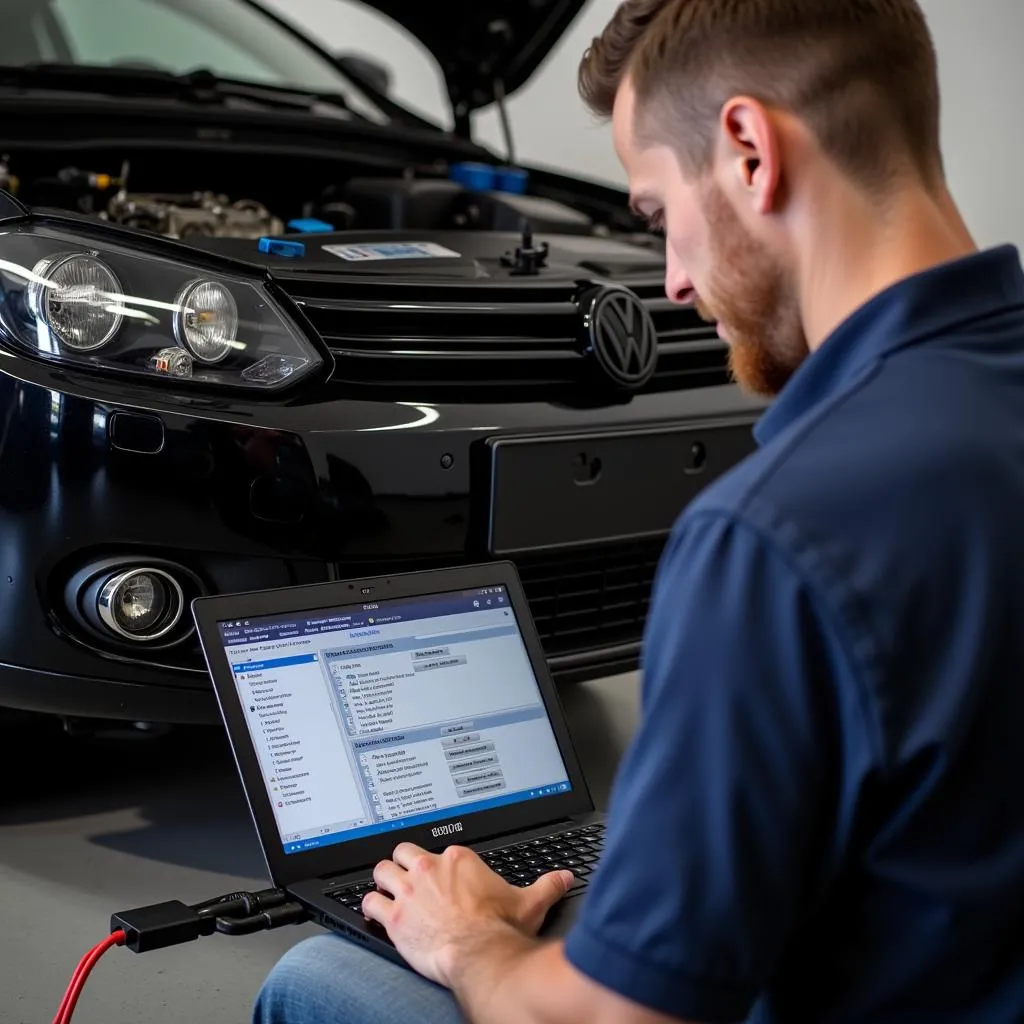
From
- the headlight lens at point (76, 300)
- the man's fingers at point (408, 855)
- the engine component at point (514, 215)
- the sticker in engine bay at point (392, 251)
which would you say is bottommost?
the man's fingers at point (408, 855)

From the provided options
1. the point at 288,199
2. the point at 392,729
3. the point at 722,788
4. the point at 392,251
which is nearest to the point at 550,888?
the point at 392,729

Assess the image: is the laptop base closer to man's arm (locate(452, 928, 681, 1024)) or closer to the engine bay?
man's arm (locate(452, 928, 681, 1024))

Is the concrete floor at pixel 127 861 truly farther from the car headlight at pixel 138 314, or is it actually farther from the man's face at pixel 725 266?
the man's face at pixel 725 266

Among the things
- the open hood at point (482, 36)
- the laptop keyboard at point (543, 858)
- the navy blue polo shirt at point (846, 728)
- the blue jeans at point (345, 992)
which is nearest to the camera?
the navy blue polo shirt at point (846, 728)

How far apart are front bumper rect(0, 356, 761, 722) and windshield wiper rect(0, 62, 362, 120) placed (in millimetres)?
1068

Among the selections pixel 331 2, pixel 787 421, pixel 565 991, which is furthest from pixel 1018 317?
pixel 331 2

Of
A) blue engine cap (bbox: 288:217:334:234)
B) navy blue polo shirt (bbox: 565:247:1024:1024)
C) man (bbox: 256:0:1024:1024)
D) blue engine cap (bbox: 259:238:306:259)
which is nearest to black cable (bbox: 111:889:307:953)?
man (bbox: 256:0:1024:1024)

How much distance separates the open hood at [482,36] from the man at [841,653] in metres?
2.39

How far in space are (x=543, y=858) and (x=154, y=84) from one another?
6.28 ft

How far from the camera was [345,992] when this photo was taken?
3.52 feet

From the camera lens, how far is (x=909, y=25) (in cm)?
98

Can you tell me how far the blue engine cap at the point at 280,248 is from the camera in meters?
2.11

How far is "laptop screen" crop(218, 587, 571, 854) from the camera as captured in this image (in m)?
1.43

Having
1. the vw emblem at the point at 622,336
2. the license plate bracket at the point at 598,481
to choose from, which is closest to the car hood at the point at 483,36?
the vw emblem at the point at 622,336
